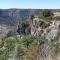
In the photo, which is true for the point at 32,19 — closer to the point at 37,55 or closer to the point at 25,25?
the point at 25,25

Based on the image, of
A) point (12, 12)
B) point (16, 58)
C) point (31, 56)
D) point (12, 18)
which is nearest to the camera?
point (31, 56)

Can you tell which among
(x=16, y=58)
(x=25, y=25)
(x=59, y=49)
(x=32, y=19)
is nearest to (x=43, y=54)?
(x=59, y=49)

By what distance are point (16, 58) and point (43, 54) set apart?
295 centimetres

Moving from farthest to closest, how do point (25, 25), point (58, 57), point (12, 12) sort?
1. point (12, 12)
2. point (25, 25)
3. point (58, 57)

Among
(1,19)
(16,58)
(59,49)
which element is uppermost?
(59,49)

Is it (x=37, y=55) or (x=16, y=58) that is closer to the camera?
(x=37, y=55)

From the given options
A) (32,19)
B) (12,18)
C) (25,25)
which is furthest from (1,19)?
(32,19)

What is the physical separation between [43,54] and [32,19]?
36.7 meters

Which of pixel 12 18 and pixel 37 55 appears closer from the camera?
pixel 37 55

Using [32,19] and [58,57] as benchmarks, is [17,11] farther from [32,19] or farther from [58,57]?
[58,57]

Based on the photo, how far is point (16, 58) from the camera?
458 inches

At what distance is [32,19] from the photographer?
45594 millimetres

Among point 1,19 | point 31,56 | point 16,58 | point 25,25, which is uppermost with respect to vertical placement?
point 31,56

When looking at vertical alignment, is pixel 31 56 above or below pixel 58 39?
below
